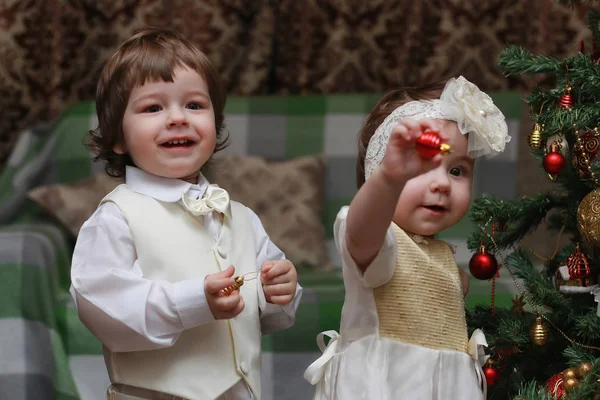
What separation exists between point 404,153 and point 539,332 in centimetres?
53

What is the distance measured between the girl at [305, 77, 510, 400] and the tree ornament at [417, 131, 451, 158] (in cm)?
16

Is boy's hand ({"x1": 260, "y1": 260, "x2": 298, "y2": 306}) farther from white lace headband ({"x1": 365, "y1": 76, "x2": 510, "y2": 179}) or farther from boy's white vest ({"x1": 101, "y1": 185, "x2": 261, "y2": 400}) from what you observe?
white lace headband ({"x1": 365, "y1": 76, "x2": 510, "y2": 179})

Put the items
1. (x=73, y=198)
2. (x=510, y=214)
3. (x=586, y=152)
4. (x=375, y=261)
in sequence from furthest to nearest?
(x=73, y=198), (x=510, y=214), (x=586, y=152), (x=375, y=261)

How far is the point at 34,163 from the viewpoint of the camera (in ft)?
9.35

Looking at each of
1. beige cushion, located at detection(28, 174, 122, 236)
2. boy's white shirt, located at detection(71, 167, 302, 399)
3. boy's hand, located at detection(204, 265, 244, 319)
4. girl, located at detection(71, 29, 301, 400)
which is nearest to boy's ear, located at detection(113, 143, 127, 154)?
girl, located at detection(71, 29, 301, 400)

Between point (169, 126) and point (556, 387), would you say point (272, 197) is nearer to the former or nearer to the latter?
point (169, 126)

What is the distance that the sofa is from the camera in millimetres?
2209

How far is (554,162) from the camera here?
1.53m

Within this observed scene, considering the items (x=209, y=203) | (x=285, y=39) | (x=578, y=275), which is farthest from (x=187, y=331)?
(x=285, y=39)

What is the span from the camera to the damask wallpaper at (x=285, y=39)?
3170 millimetres

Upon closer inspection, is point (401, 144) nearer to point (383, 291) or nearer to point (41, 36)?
point (383, 291)

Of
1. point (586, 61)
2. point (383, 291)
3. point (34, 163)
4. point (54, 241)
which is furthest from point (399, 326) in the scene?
point (34, 163)

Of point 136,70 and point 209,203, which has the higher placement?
point 136,70

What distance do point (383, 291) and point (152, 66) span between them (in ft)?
1.73
